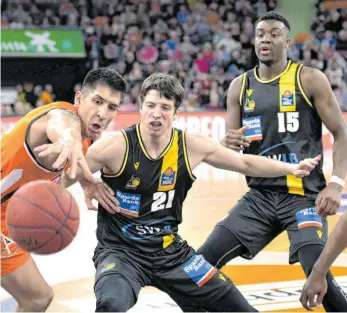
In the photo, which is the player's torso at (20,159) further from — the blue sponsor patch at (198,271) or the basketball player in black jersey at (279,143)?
the basketball player in black jersey at (279,143)

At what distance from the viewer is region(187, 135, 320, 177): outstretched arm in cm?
472

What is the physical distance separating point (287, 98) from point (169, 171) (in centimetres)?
137

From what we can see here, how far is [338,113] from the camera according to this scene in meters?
5.36

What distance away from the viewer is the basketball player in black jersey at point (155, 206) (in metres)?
4.54

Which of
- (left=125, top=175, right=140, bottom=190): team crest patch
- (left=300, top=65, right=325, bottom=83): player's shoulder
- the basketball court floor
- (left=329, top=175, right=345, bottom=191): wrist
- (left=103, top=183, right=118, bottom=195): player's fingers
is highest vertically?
(left=300, top=65, right=325, bottom=83): player's shoulder

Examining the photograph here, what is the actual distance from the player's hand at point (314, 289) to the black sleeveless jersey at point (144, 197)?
1001 millimetres

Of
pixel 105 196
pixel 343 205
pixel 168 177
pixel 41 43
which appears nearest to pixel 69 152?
pixel 105 196

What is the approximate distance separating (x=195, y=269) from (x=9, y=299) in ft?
7.69

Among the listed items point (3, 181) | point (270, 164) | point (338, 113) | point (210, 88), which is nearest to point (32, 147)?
point (3, 181)

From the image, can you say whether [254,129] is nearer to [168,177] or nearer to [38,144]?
[168,177]

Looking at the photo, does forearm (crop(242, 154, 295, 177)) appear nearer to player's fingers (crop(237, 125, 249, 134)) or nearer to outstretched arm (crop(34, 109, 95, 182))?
player's fingers (crop(237, 125, 249, 134))

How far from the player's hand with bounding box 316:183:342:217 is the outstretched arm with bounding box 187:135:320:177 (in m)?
0.41

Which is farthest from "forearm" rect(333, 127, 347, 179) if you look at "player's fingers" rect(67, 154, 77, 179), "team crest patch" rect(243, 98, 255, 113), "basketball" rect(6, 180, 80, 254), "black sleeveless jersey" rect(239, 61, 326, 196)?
"player's fingers" rect(67, 154, 77, 179)

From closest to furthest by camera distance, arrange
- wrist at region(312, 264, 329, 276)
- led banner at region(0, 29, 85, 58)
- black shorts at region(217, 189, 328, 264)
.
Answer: wrist at region(312, 264, 329, 276) < black shorts at region(217, 189, 328, 264) < led banner at region(0, 29, 85, 58)
